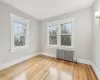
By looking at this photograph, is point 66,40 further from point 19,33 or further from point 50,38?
point 19,33

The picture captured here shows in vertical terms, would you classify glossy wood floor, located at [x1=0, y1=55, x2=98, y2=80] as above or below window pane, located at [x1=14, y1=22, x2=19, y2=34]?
below

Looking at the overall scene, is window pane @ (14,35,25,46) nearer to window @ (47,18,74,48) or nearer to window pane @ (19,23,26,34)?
window pane @ (19,23,26,34)

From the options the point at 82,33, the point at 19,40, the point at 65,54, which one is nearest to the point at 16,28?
the point at 19,40

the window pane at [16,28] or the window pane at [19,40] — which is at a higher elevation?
the window pane at [16,28]

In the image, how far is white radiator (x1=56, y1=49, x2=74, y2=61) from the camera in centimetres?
367

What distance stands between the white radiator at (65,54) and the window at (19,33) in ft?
5.70

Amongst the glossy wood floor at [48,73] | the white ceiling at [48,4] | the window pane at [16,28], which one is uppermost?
the white ceiling at [48,4]

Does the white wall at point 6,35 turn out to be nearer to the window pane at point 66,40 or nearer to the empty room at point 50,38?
the empty room at point 50,38

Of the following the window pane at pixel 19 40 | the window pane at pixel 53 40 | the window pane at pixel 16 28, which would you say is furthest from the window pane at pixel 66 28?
the window pane at pixel 16 28

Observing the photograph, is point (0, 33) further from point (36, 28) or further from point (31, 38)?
point (36, 28)

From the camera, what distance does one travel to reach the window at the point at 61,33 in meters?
3.86

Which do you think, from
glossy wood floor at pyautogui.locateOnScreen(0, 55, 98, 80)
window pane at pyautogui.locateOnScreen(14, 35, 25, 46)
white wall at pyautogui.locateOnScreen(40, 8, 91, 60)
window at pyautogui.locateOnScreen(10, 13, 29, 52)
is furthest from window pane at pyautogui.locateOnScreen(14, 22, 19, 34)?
white wall at pyautogui.locateOnScreen(40, 8, 91, 60)

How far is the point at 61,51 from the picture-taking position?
13.1 feet

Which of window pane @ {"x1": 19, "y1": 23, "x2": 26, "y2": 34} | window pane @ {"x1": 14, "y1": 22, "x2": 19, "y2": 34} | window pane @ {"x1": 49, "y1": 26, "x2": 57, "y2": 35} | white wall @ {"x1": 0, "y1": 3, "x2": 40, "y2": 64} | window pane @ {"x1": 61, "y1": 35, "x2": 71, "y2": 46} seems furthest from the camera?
window pane @ {"x1": 49, "y1": 26, "x2": 57, "y2": 35}
